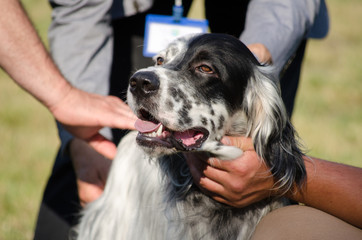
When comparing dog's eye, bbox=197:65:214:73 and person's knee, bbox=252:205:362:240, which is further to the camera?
dog's eye, bbox=197:65:214:73

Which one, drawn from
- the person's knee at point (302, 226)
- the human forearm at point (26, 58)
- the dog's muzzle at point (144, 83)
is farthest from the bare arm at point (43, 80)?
the person's knee at point (302, 226)

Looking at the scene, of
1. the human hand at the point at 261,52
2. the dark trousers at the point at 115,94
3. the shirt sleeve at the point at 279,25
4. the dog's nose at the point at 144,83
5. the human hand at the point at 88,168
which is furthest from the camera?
the dark trousers at the point at 115,94

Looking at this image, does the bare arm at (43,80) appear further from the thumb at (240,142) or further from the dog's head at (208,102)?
the thumb at (240,142)

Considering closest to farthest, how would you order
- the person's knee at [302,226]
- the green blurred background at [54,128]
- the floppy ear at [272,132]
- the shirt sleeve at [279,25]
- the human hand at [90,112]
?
1. the person's knee at [302,226]
2. the floppy ear at [272,132]
3. the human hand at [90,112]
4. the shirt sleeve at [279,25]
5. the green blurred background at [54,128]

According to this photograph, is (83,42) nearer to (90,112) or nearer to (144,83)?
(90,112)

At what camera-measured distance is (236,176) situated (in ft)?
8.79

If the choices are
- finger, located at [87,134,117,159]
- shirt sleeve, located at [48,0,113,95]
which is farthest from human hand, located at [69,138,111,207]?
shirt sleeve, located at [48,0,113,95]

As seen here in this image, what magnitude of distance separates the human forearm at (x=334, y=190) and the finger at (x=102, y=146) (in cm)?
123

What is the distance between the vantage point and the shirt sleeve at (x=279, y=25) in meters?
3.47

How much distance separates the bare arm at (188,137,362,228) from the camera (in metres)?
2.67

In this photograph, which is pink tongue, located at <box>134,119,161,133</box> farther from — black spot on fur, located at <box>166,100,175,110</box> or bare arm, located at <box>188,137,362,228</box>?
bare arm, located at <box>188,137,362,228</box>

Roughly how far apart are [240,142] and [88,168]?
4.35 ft

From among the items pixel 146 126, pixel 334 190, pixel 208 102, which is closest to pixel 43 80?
pixel 146 126

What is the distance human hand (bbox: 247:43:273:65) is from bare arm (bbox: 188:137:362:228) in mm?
675
